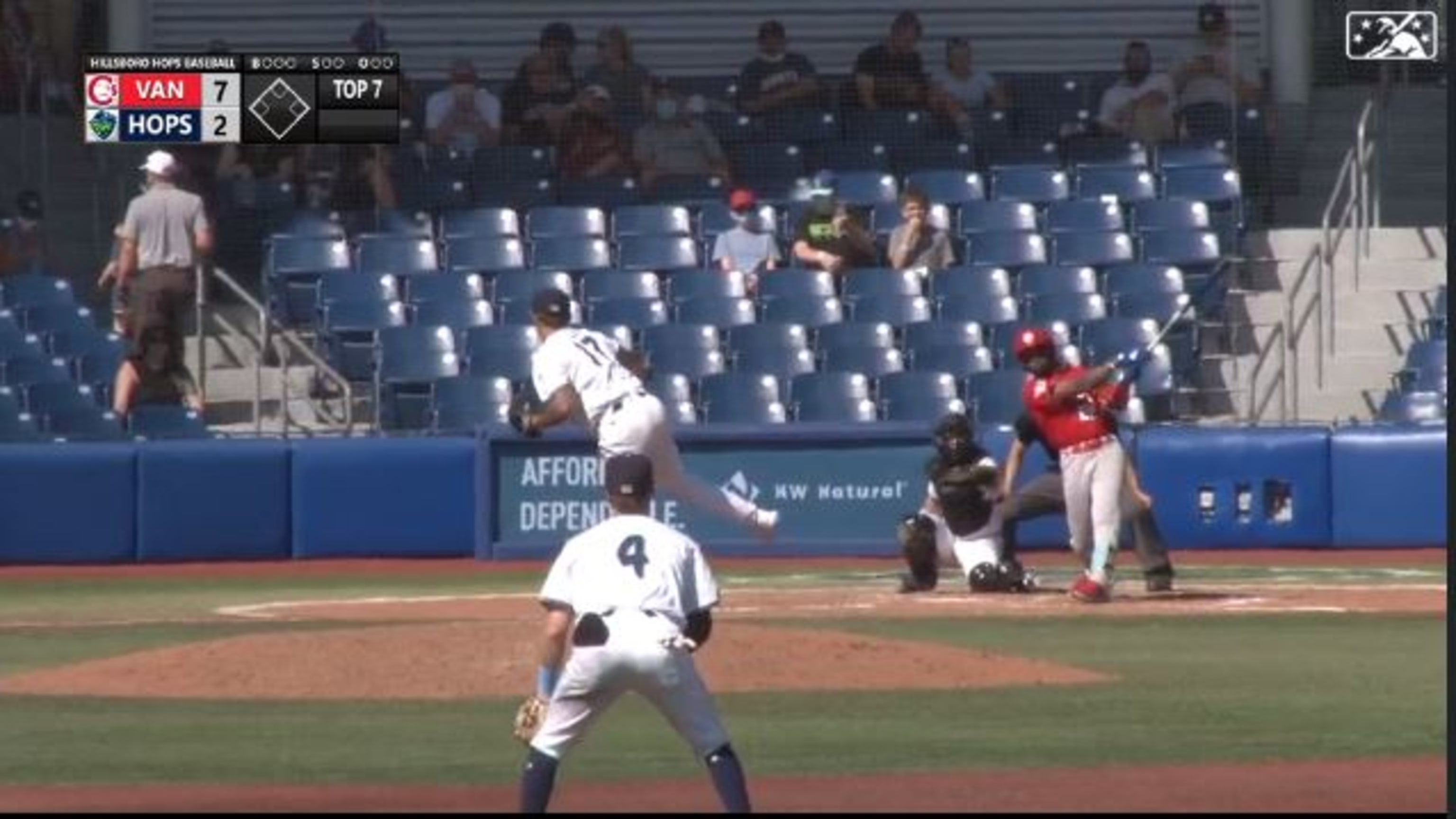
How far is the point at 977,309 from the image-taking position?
2669cm

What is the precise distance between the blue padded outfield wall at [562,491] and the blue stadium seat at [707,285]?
2.75 m

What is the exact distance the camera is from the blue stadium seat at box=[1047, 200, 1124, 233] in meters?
27.3

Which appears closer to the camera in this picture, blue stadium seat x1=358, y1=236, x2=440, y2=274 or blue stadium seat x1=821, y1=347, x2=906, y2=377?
blue stadium seat x1=821, y1=347, x2=906, y2=377

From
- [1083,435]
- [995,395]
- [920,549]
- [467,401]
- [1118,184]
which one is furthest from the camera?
[1118,184]

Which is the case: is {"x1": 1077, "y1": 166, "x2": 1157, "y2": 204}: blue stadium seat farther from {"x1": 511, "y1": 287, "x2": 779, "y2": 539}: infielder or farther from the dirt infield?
the dirt infield

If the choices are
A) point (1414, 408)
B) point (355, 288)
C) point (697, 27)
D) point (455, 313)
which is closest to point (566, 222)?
point (455, 313)

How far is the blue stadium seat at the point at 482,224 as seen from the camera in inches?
1080

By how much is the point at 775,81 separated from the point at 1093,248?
3.08m

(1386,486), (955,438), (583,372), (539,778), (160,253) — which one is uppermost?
(160,253)

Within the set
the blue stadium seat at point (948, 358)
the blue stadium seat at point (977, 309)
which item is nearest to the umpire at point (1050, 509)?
the blue stadium seat at point (948, 358)

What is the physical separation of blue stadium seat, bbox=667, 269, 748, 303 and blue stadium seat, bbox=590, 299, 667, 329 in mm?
231

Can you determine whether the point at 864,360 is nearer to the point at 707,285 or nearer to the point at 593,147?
the point at 707,285

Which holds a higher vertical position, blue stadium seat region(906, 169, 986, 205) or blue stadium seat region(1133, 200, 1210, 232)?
blue stadium seat region(906, 169, 986, 205)

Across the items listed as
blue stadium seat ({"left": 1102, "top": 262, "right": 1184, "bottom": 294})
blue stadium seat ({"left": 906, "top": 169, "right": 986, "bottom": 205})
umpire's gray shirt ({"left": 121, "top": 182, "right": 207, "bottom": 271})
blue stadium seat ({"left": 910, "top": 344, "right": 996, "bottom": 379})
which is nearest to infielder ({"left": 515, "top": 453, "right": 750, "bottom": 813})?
umpire's gray shirt ({"left": 121, "top": 182, "right": 207, "bottom": 271})
